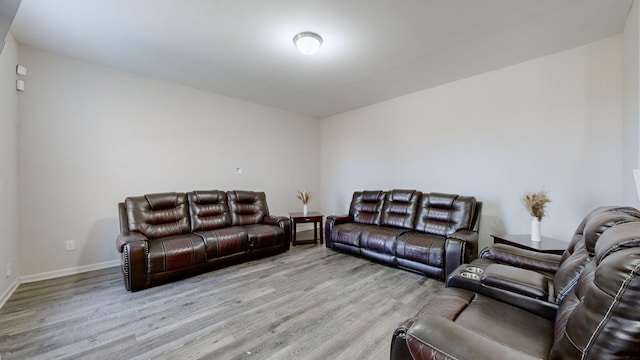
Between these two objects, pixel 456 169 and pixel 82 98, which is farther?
pixel 456 169

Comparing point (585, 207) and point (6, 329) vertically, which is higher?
point (585, 207)

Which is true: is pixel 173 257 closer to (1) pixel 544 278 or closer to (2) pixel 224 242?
(2) pixel 224 242

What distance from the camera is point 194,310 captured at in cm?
236

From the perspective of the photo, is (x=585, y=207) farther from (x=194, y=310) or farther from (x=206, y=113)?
(x=206, y=113)

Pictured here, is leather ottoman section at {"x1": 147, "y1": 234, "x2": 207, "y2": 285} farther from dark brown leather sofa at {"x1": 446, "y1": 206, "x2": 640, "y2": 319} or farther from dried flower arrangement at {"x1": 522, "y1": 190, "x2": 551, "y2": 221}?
dried flower arrangement at {"x1": 522, "y1": 190, "x2": 551, "y2": 221}

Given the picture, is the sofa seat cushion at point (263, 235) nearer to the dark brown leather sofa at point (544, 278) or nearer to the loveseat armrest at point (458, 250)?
→ the loveseat armrest at point (458, 250)

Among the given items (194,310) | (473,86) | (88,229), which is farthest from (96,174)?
(473,86)

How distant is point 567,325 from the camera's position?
891mm

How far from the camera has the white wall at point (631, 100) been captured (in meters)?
2.16

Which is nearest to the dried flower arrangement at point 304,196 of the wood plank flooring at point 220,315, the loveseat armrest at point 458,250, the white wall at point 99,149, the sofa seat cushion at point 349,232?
the sofa seat cushion at point 349,232

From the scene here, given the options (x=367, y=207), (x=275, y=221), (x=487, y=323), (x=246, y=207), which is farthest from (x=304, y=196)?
(x=487, y=323)

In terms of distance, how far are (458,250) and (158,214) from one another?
386 cm

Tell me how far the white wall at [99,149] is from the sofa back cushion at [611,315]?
4.62 m

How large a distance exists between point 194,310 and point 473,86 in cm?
461
